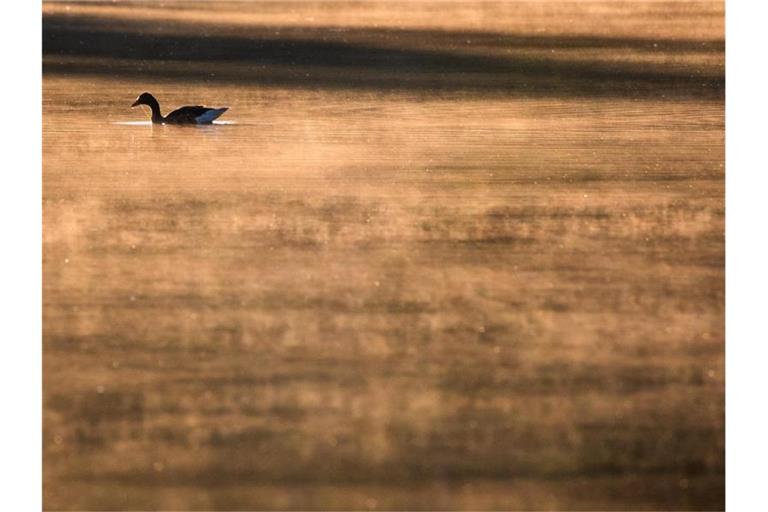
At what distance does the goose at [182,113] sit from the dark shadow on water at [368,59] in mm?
56

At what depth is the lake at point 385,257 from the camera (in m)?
1.96

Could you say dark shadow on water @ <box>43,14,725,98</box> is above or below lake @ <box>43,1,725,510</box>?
above

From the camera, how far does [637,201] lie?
6.57ft

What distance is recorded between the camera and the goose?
201cm

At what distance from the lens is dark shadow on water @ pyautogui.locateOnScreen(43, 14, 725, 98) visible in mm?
2004

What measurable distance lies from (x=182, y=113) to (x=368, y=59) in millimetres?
405

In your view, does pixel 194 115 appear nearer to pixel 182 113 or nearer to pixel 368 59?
pixel 182 113

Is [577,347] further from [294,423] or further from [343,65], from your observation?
[343,65]

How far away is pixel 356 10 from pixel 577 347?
834mm

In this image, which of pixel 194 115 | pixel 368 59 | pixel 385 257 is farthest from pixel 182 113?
pixel 385 257

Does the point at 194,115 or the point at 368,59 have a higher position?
the point at 368,59

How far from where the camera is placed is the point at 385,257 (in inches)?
78.4
